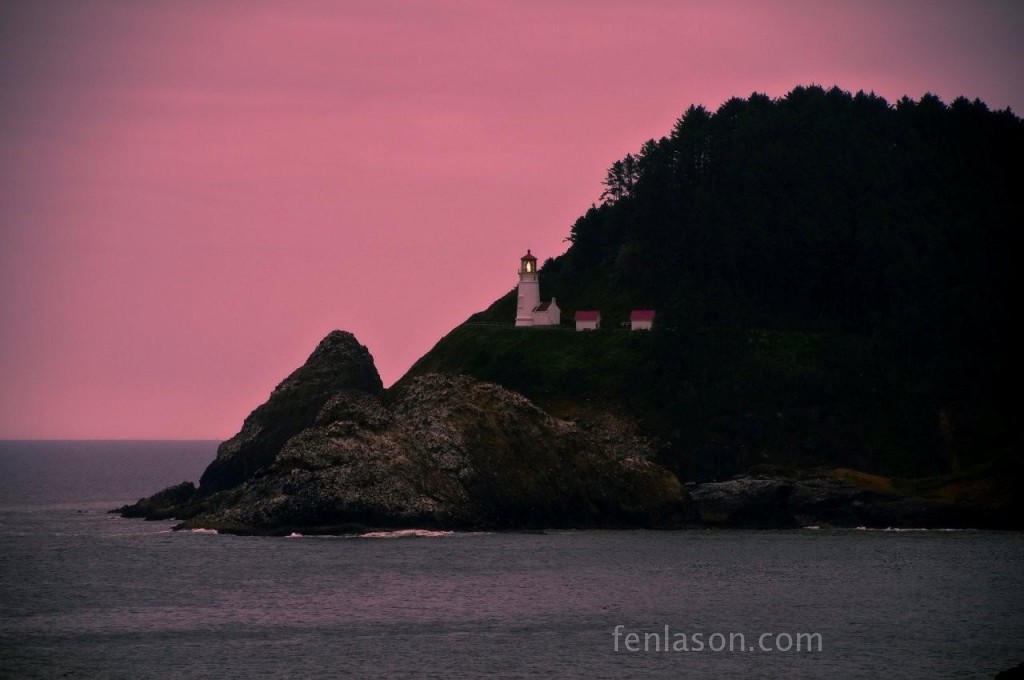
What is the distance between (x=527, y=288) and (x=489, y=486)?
59.9m

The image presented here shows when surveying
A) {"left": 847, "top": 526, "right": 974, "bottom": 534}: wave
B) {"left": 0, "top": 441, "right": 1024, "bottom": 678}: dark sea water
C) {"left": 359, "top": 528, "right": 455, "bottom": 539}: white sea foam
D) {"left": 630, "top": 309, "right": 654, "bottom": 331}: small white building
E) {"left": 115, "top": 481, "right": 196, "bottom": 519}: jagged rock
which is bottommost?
{"left": 0, "top": 441, "right": 1024, "bottom": 678}: dark sea water

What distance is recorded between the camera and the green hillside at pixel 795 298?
13150 centimetres

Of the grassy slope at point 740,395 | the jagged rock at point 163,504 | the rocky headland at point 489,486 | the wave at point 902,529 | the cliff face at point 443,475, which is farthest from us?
the jagged rock at point 163,504

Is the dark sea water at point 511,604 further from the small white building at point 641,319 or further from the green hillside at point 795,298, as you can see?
the small white building at point 641,319

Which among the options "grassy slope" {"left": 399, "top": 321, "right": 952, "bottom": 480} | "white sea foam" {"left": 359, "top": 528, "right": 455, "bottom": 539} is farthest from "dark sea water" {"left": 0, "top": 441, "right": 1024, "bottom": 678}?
"grassy slope" {"left": 399, "top": 321, "right": 952, "bottom": 480}

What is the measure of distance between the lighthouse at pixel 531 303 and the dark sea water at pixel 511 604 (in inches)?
2270

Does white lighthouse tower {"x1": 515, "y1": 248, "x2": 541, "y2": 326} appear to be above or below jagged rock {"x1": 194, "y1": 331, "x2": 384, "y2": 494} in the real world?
above

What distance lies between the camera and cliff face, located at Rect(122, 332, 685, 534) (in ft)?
347

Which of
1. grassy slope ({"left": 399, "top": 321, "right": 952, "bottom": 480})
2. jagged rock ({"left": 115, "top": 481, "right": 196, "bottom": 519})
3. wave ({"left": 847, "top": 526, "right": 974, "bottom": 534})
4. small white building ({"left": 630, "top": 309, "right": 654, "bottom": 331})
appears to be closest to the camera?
wave ({"left": 847, "top": 526, "right": 974, "bottom": 534})

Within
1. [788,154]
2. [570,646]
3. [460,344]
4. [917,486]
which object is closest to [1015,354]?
[917,486]

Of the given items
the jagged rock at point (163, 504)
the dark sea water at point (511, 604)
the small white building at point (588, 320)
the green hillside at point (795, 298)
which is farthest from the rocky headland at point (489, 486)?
the small white building at point (588, 320)

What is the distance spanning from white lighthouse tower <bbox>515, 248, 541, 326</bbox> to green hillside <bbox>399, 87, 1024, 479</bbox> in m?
3.88

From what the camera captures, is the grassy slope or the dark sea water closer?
the dark sea water

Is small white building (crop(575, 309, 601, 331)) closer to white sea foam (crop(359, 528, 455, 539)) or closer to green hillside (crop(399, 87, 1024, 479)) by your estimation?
green hillside (crop(399, 87, 1024, 479))
